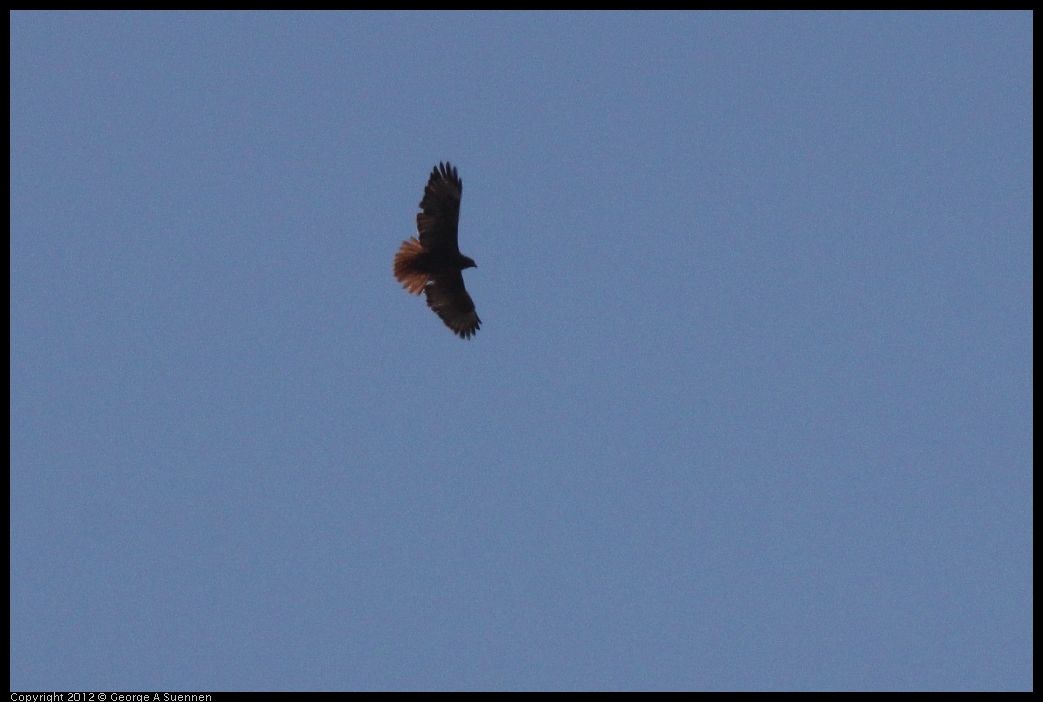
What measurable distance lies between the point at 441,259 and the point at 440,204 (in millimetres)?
1101

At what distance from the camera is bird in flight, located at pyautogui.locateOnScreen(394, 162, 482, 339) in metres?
23.3

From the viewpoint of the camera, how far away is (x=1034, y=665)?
2098cm

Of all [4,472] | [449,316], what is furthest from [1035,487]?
[4,472]

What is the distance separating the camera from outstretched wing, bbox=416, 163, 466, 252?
23.2m

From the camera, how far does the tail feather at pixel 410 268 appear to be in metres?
23.8

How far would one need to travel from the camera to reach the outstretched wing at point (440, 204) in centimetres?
2322

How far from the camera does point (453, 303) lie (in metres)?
25.2

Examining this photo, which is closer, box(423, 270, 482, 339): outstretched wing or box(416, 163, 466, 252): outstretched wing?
box(416, 163, 466, 252): outstretched wing

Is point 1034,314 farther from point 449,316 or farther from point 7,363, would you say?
point 7,363

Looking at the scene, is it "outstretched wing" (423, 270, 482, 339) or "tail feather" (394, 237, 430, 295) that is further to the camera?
"outstretched wing" (423, 270, 482, 339)

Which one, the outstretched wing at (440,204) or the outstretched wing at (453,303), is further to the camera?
the outstretched wing at (453,303)

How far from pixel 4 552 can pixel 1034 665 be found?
1467 centimetres

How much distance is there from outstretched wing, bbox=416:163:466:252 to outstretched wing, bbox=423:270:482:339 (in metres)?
1.21

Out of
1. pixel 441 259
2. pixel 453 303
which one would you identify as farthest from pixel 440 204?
pixel 453 303
